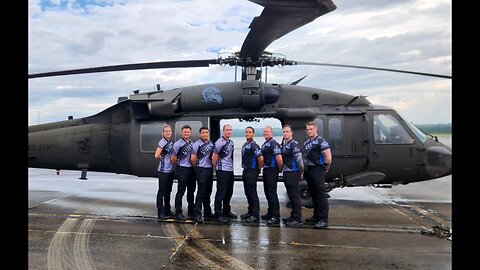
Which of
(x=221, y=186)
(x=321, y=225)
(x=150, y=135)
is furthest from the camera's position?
(x=150, y=135)

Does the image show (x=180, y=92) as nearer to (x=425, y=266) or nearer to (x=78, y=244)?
(x=78, y=244)

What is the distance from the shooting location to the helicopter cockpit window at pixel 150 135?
8328 mm

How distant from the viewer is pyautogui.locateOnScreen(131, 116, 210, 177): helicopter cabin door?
8.27 meters

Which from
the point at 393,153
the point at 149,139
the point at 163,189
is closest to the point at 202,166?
the point at 163,189

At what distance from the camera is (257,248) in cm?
518

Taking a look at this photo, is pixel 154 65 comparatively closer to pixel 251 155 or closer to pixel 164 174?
pixel 164 174

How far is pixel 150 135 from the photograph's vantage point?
8.35 metres

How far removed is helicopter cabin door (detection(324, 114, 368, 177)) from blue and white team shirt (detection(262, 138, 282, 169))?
1.93 meters

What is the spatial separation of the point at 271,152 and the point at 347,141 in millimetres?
2242

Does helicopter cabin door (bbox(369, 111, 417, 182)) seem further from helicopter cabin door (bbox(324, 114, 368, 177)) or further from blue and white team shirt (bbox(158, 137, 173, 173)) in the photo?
blue and white team shirt (bbox(158, 137, 173, 173))

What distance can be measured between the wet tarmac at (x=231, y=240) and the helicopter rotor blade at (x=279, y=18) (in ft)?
10.0
